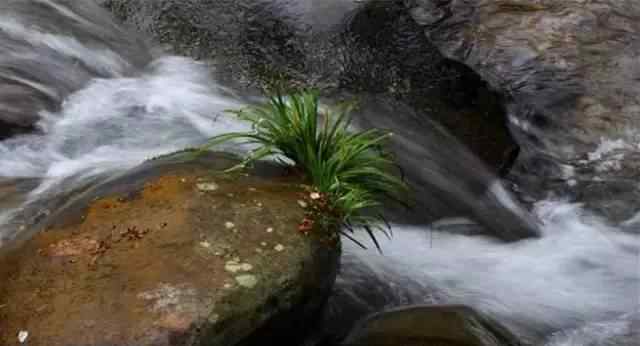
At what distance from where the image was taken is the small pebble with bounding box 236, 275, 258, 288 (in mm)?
3807

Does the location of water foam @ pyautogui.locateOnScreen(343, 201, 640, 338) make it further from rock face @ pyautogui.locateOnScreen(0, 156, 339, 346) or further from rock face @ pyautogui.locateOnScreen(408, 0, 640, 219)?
rock face @ pyautogui.locateOnScreen(0, 156, 339, 346)

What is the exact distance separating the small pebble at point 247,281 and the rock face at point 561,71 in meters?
4.25

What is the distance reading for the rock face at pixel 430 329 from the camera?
4.37m

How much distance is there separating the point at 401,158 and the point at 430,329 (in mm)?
2942

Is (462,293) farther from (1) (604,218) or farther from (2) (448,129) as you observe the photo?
(2) (448,129)

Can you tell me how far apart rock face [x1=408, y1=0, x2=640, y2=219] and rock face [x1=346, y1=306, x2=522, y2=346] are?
2.70m

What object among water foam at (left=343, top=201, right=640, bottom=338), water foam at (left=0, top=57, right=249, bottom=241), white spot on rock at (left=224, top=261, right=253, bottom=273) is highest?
water foam at (left=0, top=57, right=249, bottom=241)

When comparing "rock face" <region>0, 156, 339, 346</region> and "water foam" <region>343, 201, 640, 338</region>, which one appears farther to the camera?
"water foam" <region>343, 201, 640, 338</region>

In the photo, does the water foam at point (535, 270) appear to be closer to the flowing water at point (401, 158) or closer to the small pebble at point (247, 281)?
the flowing water at point (401, 158)

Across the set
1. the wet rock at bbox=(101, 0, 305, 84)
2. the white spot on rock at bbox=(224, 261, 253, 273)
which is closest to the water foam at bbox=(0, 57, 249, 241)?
the wet rock at bbox=(101, 0, 305, 84)

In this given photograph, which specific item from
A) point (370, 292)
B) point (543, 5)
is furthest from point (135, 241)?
point (543, 5)

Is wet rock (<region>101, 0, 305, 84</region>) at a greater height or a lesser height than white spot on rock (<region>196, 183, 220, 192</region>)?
greater

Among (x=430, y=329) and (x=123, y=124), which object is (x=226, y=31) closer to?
(x=123, y=124)

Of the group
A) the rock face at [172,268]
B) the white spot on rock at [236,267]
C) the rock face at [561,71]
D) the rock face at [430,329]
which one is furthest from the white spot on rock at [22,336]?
the rock face at [561,71]
